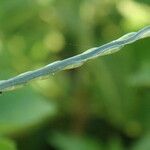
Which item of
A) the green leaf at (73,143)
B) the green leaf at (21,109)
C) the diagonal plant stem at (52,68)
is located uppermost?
the diagonal plant stem at (52,68)

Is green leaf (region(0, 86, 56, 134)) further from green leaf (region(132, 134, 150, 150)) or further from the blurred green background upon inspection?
green leaf (region(132, 134, 150, 150))

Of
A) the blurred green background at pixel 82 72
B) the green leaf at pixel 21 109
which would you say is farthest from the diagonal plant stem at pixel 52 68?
the blurred green background at pixel 82 72

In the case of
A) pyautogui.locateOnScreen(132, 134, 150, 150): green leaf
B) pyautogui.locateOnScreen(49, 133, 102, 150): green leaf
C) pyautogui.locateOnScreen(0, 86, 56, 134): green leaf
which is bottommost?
pyautogui.locateOnScreen(132, 134, 150, 150): green leaf

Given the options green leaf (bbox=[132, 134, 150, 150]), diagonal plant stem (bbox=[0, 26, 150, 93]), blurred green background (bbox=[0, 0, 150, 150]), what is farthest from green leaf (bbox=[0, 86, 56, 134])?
diagonal plant stem (bbox=[0, 26, 150, 93])

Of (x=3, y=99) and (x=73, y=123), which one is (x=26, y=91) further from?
(x=73, y=123)

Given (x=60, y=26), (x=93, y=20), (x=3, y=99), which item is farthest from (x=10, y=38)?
(x=3, y=99)

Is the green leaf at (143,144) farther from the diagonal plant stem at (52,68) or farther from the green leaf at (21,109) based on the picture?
the diagonal plant stem at (52,68)

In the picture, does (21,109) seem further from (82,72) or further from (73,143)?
(82,72)

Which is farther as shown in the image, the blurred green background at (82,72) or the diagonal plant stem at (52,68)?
the blurred green background at (82,72)
